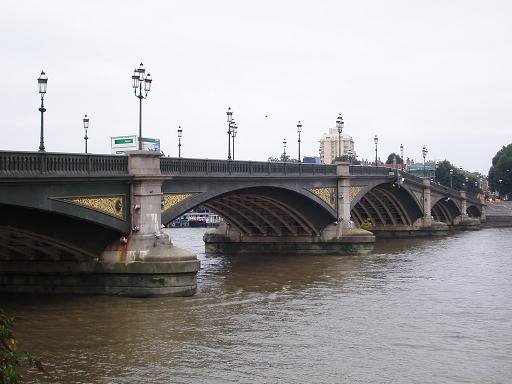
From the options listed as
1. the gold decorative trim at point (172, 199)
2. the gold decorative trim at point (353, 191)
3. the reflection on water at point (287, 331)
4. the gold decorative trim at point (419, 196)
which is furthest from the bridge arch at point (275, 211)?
the gold decorative trim at point (419, 196)

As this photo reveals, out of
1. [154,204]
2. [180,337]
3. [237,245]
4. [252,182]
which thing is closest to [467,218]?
[237,245]

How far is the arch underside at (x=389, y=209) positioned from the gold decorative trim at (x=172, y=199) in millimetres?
42535

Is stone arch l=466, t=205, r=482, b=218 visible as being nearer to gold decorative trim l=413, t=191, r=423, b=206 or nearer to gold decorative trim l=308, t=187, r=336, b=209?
gold decorative trim l=413, t=191, r=423, b=206

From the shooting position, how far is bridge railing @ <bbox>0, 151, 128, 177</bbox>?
24.3 metres

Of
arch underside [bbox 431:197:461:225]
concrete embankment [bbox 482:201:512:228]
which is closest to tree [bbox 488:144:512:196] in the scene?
concrete embankment [bbox 482:201:512:228]

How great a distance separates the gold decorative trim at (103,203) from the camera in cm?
2743

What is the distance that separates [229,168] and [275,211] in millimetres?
13090

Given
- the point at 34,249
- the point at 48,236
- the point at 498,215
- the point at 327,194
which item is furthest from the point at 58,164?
the point at 498,215

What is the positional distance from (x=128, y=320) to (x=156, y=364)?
250 inches

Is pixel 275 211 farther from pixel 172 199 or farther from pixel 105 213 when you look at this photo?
pixel 105 213

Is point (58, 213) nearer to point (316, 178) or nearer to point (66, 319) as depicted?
point (66, 319)

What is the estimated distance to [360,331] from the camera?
992 inches

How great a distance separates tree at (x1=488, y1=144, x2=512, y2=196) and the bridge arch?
3943 inches

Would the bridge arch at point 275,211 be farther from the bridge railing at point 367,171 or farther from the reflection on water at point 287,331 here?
the bridge railing at point 367,171
